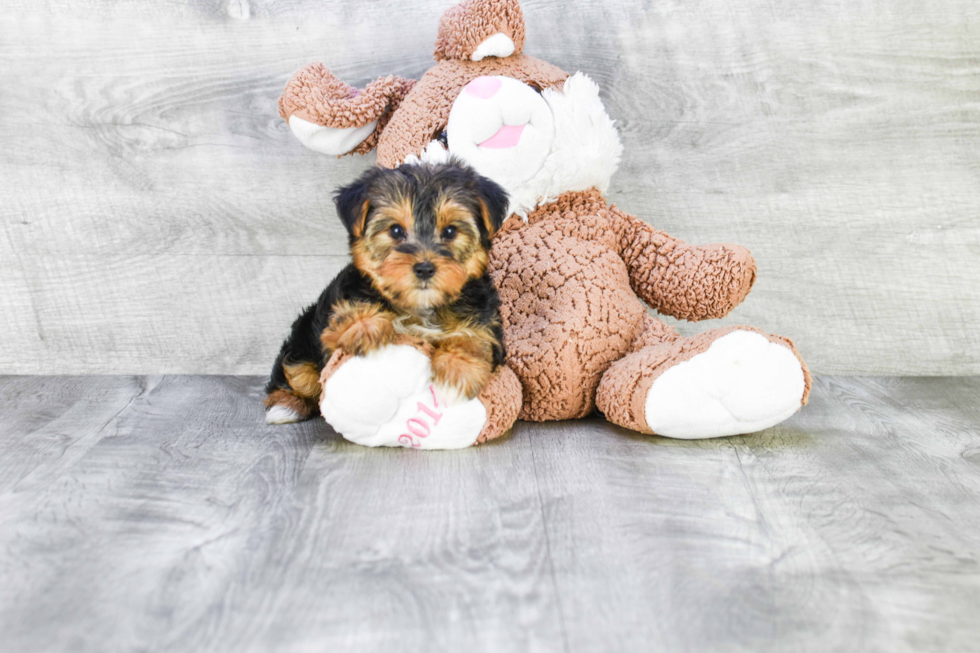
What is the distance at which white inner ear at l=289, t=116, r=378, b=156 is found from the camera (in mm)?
2289

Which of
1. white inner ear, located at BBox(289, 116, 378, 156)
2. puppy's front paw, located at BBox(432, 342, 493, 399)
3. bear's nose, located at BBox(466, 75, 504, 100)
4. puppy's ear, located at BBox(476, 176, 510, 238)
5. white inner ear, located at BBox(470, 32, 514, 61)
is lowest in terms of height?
puppy's front paw, located at BBox(432, 342, 493, 399)

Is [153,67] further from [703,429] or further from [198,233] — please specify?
[703,429]

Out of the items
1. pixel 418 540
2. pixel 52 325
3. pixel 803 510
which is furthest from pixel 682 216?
pixel 52 325

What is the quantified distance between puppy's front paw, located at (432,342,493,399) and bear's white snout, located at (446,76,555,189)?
549 millimetres

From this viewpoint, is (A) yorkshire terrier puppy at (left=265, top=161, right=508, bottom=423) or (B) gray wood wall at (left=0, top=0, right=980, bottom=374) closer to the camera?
(A) yorkshire terrier puppy at (left=265, top=161, right=508, bottom=423)

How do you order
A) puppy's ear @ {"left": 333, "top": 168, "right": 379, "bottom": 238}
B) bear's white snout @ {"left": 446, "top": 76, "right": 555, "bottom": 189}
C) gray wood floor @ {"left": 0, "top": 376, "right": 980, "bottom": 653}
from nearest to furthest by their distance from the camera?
1. gray wood floor @ {"left": 0, "top": 376, "right": 980, "bottom": 653}
2. puppy's ear @ {"left": 333, "top": 168, "right": 379, "bottom": 238}
3. bear's white snout @ {"left": 446, "top": 76, "right": 555, "bottom": 189}

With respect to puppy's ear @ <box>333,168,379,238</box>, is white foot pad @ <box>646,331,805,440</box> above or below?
below

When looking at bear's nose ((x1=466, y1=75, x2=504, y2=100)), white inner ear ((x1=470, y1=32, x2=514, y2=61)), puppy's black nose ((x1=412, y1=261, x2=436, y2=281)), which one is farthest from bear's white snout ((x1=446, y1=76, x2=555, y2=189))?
puppy's black nose ((x1=412, y1=261, x2=436, y2=281))

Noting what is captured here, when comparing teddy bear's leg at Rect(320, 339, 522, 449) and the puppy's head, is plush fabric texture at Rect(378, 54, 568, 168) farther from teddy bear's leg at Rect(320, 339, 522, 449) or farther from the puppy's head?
teddy bear's leg at Rect(320, 339, 522, 449)

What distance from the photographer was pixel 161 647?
3.86 ft

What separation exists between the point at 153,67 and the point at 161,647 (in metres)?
2.21

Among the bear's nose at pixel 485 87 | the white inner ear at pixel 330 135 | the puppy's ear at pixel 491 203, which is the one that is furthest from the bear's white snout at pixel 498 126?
the white inner ear at pixel 330 135

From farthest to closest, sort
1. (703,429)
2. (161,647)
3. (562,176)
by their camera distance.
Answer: (562,176) < (703,429) < (161,647)

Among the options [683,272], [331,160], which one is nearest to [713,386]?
[683,272]
